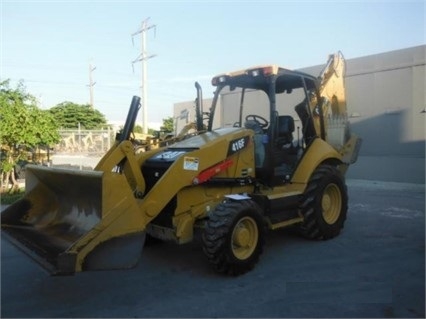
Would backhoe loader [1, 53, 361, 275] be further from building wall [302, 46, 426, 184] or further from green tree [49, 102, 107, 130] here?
green tree [49, 102, 107, 130]

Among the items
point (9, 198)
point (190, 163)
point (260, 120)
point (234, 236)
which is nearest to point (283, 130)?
point (260, 120)

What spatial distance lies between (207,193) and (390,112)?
34.4ft

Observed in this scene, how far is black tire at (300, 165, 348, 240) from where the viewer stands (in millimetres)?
6621

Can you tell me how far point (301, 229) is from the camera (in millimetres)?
6770

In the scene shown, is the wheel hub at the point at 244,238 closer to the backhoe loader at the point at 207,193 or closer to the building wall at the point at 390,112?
the backhoe loader at the point at 207,193

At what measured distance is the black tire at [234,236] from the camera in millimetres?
5051

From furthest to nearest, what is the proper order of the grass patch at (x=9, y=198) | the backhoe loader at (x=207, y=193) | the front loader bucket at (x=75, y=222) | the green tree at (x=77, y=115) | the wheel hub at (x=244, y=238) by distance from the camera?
the green tree at (x=77, y=115) < the grass patch at (x=9, y=198) < the wheel hub at (x=244, y=238) < the backhoe loader at (x=207, y=193) < the front loader bucket at (x=75, y=222)

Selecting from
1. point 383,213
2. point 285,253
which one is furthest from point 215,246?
point 383,213

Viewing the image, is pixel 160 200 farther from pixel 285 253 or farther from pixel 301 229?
pixel 301 229

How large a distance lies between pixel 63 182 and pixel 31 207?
62cm

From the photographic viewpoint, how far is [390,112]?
14.3m

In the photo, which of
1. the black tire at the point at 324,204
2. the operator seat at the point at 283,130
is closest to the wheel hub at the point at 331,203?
the black tire at the point at 324,204

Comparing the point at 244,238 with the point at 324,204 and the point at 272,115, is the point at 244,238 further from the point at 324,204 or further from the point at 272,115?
the point at 324,204

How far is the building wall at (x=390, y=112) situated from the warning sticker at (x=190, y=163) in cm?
1050
